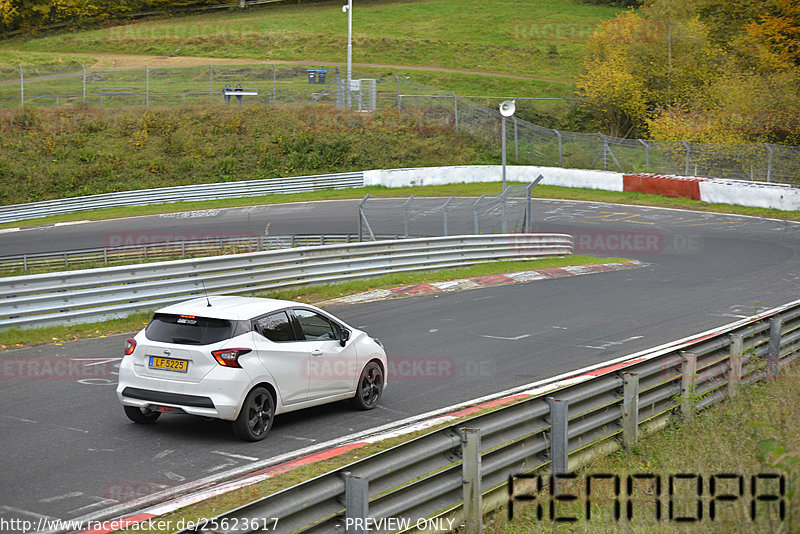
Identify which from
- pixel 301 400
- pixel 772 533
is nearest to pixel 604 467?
pixel 772 533

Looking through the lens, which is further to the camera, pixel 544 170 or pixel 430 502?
pixel 544 170

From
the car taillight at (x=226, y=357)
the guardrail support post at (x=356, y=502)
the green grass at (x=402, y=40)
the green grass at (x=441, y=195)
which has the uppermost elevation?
the green grass at (x=402, y=40)

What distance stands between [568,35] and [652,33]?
28562 mm

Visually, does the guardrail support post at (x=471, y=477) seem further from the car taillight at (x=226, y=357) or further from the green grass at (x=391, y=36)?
the green grass at (x=391, y=36)

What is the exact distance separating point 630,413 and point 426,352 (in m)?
5.17

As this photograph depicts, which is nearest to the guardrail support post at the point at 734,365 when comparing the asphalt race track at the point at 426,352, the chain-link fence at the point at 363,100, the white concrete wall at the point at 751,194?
the asphalt race track at the point at 426,352

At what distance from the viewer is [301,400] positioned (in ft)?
30.9

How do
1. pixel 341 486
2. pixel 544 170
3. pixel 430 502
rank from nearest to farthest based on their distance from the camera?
pixel 341 486 < pixel 430 502 < pixel 544 170

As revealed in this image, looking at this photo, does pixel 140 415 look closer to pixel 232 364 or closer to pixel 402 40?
pixel 232 364

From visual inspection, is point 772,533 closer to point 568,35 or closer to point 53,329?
point 53,329

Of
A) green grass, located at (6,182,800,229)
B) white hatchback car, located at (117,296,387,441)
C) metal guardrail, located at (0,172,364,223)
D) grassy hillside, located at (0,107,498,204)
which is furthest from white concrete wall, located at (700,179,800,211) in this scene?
white hatchback car, located at (117,296,387,441)

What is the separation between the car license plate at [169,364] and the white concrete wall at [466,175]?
1345 inches

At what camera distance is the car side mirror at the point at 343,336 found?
9961mm

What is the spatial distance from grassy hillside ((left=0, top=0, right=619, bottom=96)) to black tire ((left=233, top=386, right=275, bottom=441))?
58.0 m
